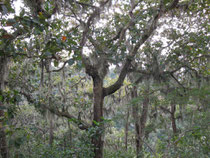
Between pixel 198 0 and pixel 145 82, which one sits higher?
pixel 198 0

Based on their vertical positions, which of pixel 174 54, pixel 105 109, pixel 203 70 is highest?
pixel 174 54

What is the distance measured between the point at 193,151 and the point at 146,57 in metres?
2.90

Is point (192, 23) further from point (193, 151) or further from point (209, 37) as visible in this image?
point (193, 151)

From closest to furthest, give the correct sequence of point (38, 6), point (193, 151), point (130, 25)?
point (38, 6), point (193, 151), point (130, 25)

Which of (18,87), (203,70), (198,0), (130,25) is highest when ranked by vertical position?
(198,0)

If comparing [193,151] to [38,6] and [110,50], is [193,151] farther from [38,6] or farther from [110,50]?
[38,6]

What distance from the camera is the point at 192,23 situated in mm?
5793

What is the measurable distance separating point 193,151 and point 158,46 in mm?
2996

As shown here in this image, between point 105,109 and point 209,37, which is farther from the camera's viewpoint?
point 105,109

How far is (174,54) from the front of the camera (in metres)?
5.70

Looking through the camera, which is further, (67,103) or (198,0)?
(67,103)

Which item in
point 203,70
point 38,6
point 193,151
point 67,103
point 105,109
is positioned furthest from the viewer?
point 105,109

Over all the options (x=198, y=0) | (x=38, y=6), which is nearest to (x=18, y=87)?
(x=38, y=6)

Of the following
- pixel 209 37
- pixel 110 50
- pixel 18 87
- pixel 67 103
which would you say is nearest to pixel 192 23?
pixel 209 37
